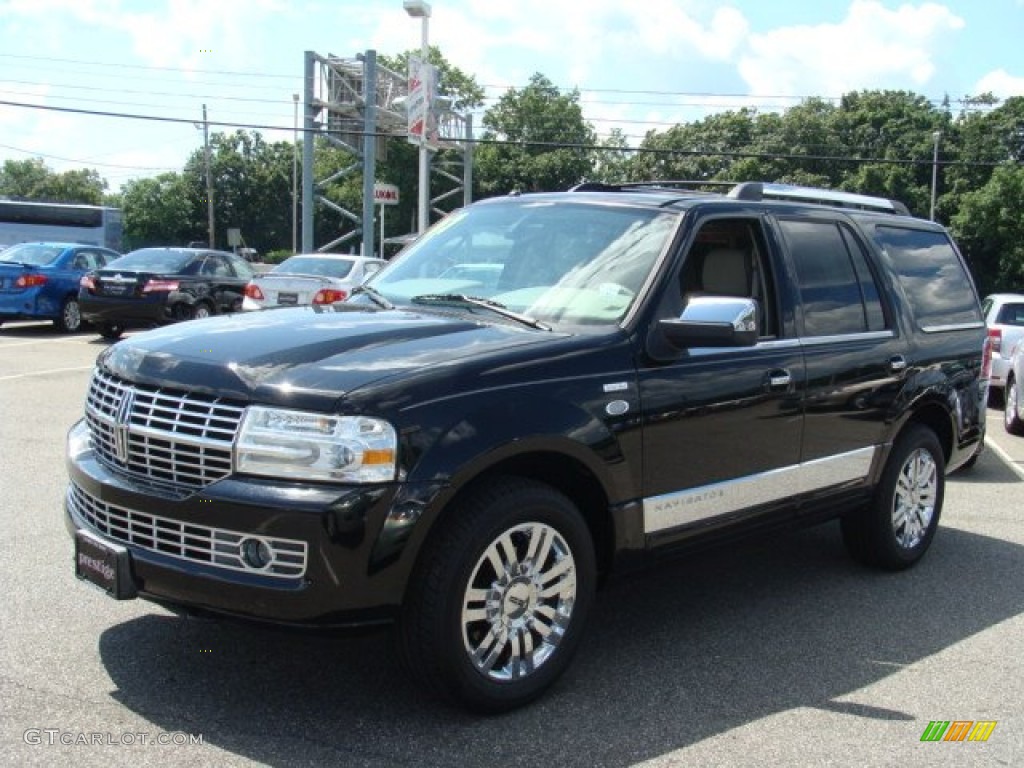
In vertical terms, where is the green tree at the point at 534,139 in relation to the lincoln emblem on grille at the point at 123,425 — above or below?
above

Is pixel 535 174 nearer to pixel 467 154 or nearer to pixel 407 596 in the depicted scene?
pixel 467 154

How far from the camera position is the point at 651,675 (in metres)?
4.33

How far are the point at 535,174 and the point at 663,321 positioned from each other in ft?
198

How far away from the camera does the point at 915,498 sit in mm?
6121

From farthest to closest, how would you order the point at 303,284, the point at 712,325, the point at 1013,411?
the point at 303,284
the point at 1013,411
the point at 712,325

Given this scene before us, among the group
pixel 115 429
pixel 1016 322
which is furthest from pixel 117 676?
pixel 1016 322

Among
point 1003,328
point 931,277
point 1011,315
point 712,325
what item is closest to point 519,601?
point 712,325

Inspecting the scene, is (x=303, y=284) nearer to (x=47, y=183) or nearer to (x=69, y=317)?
(x=69, y=317)

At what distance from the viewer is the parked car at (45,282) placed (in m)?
17.9

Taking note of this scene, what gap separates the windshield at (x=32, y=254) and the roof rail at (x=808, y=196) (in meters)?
15.9

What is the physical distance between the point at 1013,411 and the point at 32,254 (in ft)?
53.2

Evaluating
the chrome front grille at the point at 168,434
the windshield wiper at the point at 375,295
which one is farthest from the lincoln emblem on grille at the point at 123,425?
the windshield wiper at the point at 375,295

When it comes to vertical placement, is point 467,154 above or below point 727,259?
above

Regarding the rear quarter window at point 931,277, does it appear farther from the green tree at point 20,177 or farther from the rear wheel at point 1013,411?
the green tree at point 20,177
